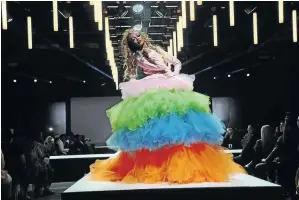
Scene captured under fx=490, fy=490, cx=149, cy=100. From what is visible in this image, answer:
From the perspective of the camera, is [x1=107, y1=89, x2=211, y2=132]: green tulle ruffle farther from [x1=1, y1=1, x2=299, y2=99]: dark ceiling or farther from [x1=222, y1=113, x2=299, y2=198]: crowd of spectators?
[x1=1, y1=1, x2=299, y2=99]: dark ceiling

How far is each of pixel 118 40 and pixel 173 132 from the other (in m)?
3.77

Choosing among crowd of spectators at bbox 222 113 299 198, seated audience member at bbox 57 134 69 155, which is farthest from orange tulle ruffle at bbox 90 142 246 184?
seated audience member at bbox 57 134 69 155

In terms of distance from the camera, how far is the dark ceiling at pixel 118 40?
5426 millimetres

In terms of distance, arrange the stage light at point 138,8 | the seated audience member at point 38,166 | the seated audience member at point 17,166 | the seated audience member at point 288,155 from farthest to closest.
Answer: the stage light at point 138,8
the seated audience member at point 38,166
the seated audience member at point 17,166
the seated audience member at point 288,155

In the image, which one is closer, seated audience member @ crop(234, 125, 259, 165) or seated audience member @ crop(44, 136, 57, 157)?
seated audience member @ crop(234, 125, 259, 165)

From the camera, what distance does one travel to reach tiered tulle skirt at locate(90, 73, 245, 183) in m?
2.53

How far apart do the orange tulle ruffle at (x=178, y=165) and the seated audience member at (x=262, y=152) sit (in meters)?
1.94

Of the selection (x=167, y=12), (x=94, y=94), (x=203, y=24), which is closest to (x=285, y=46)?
(x=203, y=24)

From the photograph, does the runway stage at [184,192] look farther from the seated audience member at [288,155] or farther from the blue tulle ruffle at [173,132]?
the seated audience member at [288,155]

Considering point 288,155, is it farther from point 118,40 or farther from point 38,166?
point 118,40

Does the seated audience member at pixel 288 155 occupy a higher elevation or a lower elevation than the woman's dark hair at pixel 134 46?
lower

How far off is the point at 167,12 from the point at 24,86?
213cm

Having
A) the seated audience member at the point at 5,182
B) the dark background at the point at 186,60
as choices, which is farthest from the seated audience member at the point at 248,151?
the seated audience member at the point at 5,182

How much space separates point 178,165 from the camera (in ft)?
8.23
